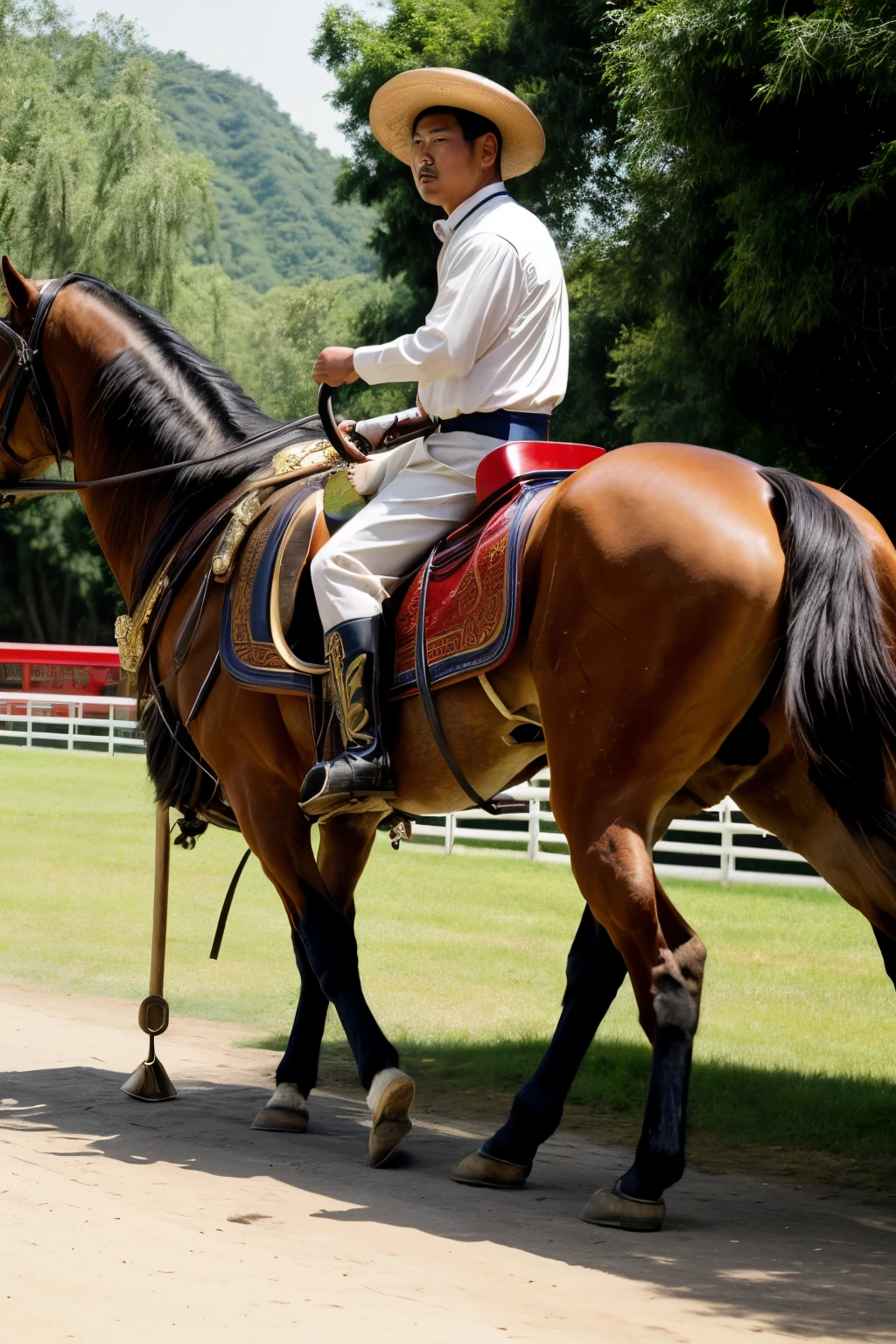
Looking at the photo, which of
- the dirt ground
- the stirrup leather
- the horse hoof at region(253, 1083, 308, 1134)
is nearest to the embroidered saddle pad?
the stirrup leather

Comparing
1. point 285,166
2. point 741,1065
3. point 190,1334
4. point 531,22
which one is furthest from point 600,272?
point 285,166

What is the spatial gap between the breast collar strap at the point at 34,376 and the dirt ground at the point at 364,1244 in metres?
2.78

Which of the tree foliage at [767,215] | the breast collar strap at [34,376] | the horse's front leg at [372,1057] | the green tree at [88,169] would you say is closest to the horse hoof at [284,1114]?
the horse's front leg at [372,1057]

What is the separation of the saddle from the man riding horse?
0.14 metres

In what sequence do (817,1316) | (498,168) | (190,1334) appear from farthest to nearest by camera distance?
(498,168), (817,1316), (190,1334)

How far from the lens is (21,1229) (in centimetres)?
384

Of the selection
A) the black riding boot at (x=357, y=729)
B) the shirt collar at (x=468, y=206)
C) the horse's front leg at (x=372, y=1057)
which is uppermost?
the shirt collar at (x=468, y=206)

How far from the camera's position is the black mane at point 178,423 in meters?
5.87

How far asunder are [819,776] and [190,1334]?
83.6 inches

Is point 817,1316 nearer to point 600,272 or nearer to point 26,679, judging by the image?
point 600,272

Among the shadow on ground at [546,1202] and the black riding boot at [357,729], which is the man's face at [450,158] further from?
the shadow on ground at [546,1202]

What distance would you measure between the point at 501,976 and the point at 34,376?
4598 millimetres

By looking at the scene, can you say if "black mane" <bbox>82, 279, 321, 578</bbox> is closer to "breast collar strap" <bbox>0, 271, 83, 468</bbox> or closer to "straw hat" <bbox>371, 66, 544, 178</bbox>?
"breast collar strap" <bbox>0, 271, 83, 468</bbox>

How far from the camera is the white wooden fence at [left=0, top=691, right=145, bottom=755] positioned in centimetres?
2586
